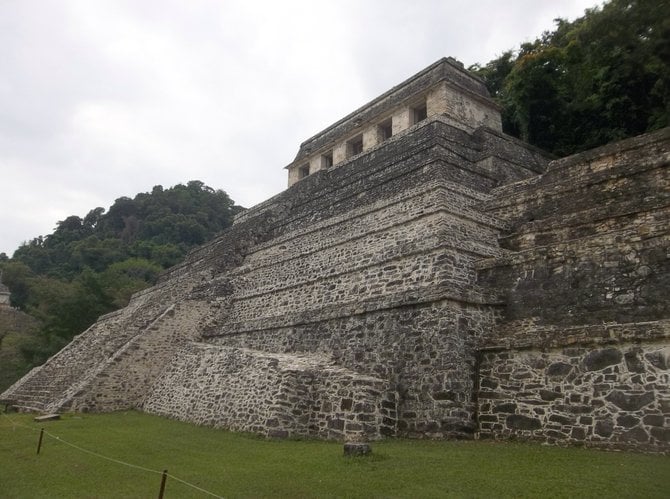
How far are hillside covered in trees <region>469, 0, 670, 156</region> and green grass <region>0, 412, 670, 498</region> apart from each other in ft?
47.2

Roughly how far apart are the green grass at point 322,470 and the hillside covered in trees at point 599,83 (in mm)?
14382

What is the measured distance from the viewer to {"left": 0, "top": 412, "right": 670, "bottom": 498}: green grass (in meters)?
5.53

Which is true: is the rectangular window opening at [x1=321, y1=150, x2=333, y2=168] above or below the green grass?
above

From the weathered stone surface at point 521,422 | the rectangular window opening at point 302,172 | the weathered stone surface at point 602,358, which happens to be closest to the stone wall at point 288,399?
the weathered stone surface at point 521,422

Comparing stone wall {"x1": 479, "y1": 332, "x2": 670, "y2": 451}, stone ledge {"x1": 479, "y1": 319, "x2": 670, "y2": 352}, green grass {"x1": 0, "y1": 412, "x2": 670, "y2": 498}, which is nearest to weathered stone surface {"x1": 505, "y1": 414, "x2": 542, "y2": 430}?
stone wall {"x1": 479, "y1": 332, "x2": 670, "y2": 451}

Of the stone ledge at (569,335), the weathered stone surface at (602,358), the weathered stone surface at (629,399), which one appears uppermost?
the stone ledge at (569,335)

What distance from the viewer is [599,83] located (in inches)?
790

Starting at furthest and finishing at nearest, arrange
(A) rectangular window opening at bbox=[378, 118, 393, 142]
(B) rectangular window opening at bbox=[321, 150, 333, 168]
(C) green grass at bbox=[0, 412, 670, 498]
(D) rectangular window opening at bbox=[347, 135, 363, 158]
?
(B) rectangular window opening at bbox=[321, 150, 333, 168]
(D) rectangular window opening at bbox=[347, 135, 363, 158]
(A) rectangular window opening at bbox=[378, 118, 393, 142]
(C) green grass at bbox=[0, 412, 670, 498]

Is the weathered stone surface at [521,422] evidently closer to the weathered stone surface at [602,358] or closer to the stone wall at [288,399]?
the weathered stone surface at [602,358]

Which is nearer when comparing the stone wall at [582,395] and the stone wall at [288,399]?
Result: the stone wall at [582,395]

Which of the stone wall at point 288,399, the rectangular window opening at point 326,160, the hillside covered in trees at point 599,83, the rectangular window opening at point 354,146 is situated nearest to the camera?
the stone wall at point 288,399

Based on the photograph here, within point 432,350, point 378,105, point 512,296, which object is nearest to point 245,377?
point 432,350

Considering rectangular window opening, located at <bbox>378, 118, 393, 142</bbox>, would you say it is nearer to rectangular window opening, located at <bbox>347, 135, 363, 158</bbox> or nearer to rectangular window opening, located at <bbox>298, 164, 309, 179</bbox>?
rectangular window opening, located at <bbox>347, 135, 363, 158</bbox>

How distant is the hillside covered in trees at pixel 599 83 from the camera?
53.2 ft
